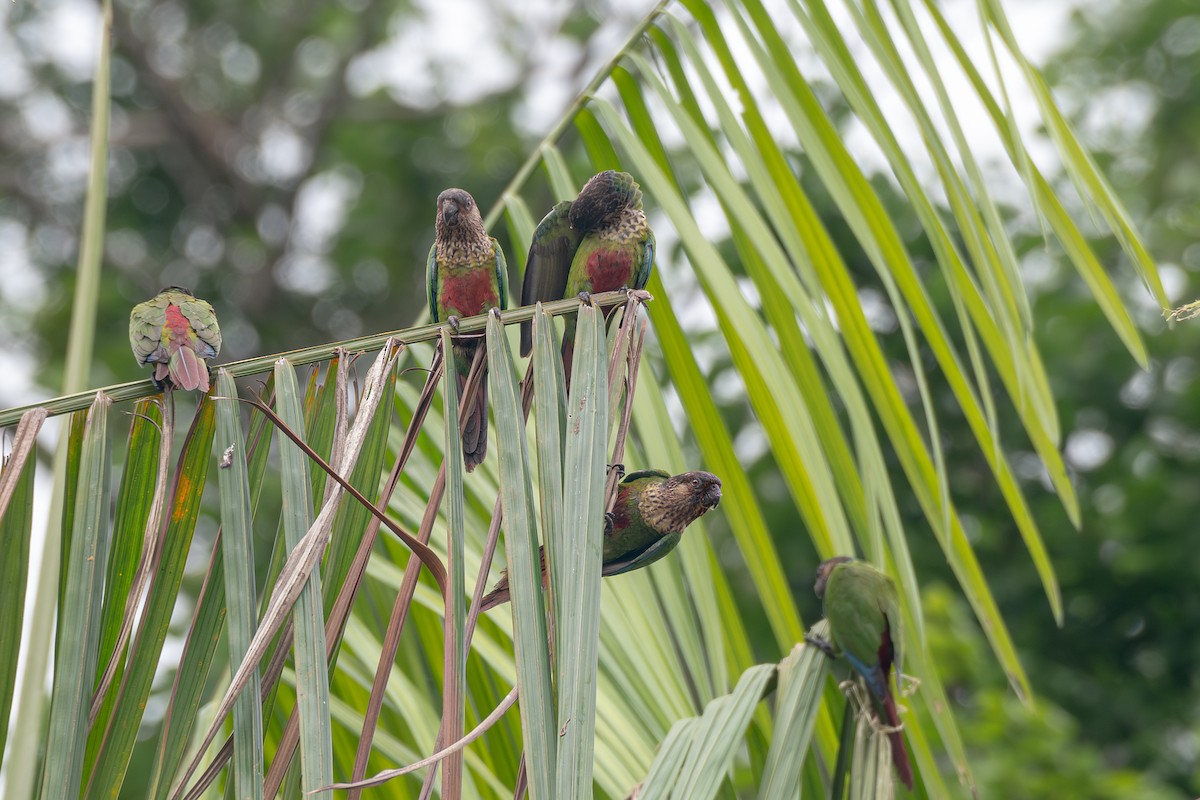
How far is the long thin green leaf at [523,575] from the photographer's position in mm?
1075

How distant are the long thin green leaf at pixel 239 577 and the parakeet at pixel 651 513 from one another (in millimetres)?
560

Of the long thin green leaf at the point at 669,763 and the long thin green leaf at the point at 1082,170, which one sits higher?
the long thin green leaf at the point at 1082,170

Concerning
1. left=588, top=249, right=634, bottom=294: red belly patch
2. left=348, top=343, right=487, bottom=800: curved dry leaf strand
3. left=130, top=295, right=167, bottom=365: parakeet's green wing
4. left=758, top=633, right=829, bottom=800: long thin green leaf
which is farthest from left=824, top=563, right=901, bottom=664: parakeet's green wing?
left=130, top=295, right=167, bottom=365: parakeet's green wing

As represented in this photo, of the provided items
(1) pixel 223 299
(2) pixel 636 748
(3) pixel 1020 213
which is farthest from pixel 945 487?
(1) pixel 223 299

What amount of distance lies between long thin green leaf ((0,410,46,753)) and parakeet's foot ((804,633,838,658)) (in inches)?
42.8

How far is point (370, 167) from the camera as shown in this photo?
37.1ft

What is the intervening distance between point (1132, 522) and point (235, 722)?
276 inches

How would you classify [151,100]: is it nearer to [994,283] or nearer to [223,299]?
[223,299]

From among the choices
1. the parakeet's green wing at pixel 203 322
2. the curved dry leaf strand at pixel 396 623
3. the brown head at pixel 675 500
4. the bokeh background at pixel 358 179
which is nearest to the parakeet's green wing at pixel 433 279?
the parakeet's green wing at pixel 203 322

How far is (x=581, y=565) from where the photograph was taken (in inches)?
44.8

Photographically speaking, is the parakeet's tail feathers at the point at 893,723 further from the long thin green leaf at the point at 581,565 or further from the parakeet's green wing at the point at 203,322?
the parakeet's green wing at the point at 203,322

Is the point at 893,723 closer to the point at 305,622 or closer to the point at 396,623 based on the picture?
the point at 396,623

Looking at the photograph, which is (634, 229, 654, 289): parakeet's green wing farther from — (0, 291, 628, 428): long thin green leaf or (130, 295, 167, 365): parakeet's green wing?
(130, 295, 167, 365): parakeet's green wing

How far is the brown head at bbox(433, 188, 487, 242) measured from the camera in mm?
2189
